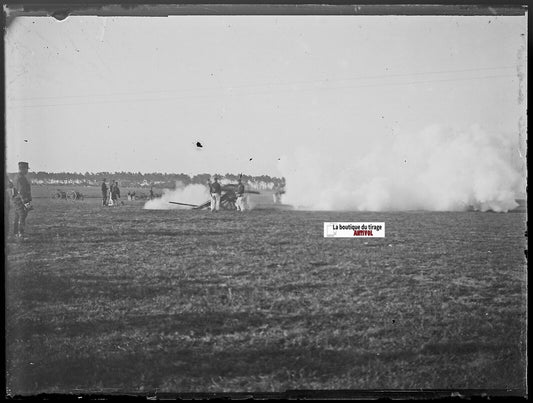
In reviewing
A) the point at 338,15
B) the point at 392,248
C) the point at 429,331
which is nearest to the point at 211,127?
the point at 338,15

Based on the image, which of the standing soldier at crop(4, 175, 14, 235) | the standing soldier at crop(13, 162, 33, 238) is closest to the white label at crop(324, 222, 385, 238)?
the standing soldier at crop(13, 162, 33, 238)

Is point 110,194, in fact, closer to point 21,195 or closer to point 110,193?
point 110,193

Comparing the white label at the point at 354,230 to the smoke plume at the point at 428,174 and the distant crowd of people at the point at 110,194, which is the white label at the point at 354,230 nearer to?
the smoke plume at the point at 428,174

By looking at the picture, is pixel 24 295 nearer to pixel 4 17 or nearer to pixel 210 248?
pixel 210 248

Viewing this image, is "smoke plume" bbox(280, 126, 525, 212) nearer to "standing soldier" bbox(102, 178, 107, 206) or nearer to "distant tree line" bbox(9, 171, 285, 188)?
"distant tree line" bbox(9, 171, 285, 188)

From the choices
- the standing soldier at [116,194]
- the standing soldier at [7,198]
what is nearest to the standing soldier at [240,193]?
the standing soldier at [116,194]

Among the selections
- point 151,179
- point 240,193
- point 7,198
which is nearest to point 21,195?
point 7,198
